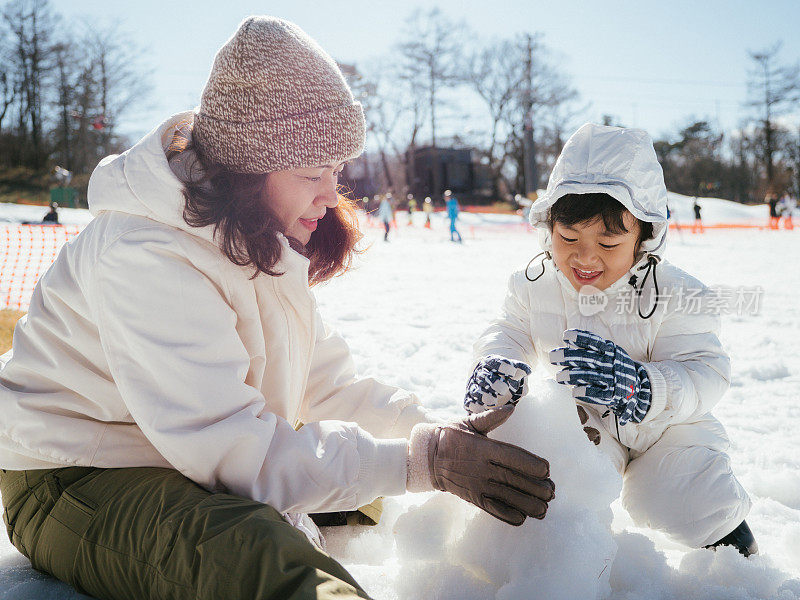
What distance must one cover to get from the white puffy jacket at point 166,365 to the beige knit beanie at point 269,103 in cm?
15

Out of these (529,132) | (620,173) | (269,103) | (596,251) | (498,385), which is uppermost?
(529,132)

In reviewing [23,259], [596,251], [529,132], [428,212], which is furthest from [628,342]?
[529,132]

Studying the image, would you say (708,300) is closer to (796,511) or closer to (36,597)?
(796,511)

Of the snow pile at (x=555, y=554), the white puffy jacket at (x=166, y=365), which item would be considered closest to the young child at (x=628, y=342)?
the snow pile at (x=555, y=554)

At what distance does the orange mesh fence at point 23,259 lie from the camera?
6.31 m

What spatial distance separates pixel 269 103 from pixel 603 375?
109cm

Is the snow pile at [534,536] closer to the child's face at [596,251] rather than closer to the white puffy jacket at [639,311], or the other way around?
the white puffy jacket at [639,311]

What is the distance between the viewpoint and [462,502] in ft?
5.56

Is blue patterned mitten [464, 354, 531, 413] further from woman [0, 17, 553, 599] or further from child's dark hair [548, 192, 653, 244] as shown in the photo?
child's dark hair [548, 192, 653, 244]

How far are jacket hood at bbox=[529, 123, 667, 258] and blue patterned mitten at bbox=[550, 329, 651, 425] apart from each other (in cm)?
49

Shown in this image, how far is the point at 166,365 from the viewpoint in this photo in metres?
1.32

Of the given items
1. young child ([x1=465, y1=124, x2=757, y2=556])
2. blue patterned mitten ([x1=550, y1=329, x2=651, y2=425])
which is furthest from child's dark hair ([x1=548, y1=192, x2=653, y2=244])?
blue patterned mitten ([x1=550, y1=329, x2=651, y2=425])

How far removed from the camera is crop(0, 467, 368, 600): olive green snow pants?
45.1 inches

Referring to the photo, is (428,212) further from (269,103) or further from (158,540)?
(158,540)
